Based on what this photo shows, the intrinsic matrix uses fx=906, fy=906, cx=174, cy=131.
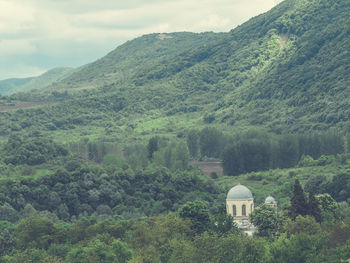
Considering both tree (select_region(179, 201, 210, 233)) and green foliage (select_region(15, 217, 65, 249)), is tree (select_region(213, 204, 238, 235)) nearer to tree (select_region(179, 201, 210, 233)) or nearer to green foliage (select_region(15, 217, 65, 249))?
tree (select_region(179, 201, 210, 233))

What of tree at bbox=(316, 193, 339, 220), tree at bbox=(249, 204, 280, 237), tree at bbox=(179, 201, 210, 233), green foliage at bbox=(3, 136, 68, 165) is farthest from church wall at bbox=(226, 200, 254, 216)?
green foliage at bbox=(3, 136, 68, 165)

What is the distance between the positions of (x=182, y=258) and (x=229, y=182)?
90.8 metres

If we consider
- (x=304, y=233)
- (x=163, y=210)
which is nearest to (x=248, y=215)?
(x=163, y=210)

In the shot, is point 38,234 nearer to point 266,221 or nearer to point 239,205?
point 266,221

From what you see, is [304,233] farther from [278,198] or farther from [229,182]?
[229,182]

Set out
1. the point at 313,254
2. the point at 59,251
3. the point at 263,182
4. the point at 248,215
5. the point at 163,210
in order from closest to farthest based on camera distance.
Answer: the point at 313,254 → the point at 59,251 → the point at 248,215 → the point at 163,210 → the point at 263,182

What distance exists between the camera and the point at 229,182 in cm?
19162

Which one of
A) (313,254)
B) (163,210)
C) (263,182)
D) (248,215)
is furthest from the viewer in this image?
(263,182)

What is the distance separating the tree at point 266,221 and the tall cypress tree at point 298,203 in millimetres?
3491

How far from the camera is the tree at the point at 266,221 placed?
126m

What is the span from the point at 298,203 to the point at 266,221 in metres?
6.33

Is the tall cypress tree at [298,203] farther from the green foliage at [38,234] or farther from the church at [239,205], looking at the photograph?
the green foliage at [38,234]

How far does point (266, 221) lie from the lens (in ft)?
417

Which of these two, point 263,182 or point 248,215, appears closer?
point 248,215
